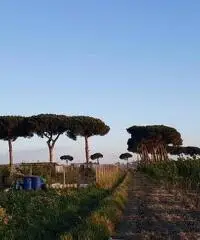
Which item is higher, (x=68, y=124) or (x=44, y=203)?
(x=68, y=124)

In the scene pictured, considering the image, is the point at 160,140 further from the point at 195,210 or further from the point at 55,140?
the point at 195,210

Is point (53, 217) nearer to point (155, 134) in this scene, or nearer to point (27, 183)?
point (27, 183)

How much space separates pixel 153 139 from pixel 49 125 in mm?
22080

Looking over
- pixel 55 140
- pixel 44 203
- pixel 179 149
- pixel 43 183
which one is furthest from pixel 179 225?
pixel 179 149

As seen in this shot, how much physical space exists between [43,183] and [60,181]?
294 inches

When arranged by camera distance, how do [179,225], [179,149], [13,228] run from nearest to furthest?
[179,225]
[13,228]
[179,149]

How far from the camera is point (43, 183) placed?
40.4 metres

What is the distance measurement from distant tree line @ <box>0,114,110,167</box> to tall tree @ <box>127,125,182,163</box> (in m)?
11.9

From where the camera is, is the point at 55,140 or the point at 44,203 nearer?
the point at 44,203

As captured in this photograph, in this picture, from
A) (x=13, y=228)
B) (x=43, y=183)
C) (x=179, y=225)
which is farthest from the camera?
(x=43, y=183)

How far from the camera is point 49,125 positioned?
7044 cm

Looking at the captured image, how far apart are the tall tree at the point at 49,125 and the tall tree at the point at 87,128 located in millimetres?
1440

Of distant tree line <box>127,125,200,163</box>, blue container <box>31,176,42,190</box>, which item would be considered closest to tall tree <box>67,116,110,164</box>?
distant tree line <box>127,125,200,163</box>

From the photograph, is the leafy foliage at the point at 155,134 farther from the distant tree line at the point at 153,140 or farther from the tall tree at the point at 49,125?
the tall tree at the point at 49,125
